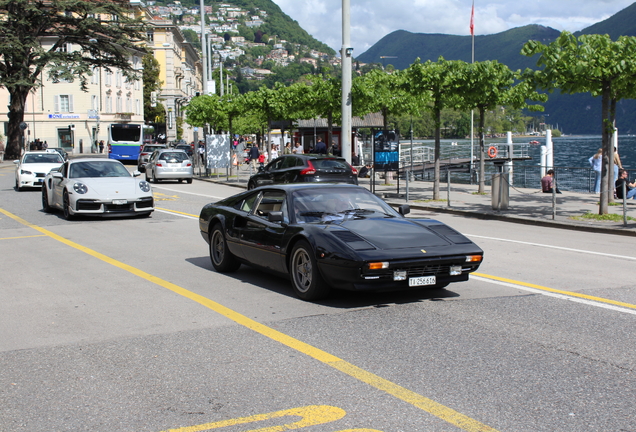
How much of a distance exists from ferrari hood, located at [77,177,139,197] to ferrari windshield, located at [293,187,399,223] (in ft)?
30.0

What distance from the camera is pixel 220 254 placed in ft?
31.8

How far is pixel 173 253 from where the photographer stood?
453 inches

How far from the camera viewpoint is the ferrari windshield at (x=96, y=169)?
1769 cm

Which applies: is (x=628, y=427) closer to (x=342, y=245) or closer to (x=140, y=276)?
(x=342, y=245)

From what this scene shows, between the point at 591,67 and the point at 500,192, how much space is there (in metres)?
3.91

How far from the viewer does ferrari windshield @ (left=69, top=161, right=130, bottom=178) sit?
696 inches

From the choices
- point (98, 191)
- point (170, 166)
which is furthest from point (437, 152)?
point (170, 166)

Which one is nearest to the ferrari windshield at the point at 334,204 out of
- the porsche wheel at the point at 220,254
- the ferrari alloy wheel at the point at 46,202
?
the porsche wheel at the point at 220,254

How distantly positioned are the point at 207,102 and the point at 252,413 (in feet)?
124

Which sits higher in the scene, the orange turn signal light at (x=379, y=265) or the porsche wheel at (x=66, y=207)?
the orange turn signal light at (x=379, y=265)

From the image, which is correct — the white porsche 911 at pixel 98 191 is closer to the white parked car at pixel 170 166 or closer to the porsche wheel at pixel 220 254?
the porsche wheel at pixel 220 254

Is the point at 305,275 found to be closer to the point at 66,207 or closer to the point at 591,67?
the point at 66,207

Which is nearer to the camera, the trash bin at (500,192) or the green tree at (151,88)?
the trash bin at (500,192)

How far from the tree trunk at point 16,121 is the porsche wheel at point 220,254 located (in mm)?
47271
